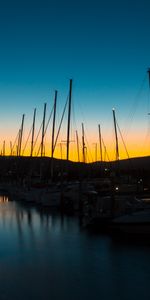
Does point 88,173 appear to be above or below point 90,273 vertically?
above

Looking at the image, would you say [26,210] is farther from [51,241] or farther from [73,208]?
[51,241]

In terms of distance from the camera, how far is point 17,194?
185 ft

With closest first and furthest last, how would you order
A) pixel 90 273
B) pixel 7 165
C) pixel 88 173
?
pixel 90 273 < pixel 88 173 < pixel 7 165

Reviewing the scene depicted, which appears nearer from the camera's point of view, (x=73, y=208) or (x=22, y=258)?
(x=22, y=258)

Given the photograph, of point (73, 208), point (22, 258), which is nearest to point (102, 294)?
point (22, 258)

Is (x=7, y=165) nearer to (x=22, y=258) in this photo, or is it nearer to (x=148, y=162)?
(x=148, y=162)

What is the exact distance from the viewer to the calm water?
14.5 m

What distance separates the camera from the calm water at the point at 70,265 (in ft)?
47.4

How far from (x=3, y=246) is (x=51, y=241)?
122 inches

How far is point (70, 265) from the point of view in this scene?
18.3 meters

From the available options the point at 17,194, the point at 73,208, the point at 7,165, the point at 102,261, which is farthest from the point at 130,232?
the point at 7,165

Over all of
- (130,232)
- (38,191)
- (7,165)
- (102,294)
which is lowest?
(102,294)

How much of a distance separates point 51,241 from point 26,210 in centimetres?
1689

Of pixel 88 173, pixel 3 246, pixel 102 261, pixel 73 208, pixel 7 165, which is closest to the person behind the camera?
pixel 102 261
